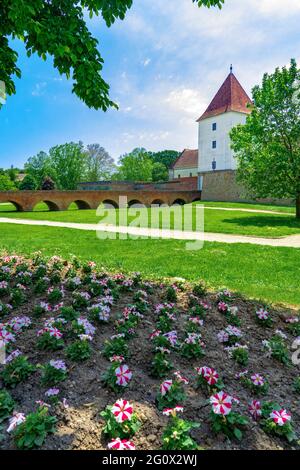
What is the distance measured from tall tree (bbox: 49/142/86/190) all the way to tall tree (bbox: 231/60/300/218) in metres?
42.4

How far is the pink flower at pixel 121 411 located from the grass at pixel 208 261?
2.86 metres

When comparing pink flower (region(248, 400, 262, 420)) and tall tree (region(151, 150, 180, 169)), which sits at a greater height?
tall tree (region(151, 150, 180, 169))

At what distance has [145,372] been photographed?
98.5 inches

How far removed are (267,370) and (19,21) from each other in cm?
416

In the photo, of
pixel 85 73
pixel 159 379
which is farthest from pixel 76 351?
pixel 85 73

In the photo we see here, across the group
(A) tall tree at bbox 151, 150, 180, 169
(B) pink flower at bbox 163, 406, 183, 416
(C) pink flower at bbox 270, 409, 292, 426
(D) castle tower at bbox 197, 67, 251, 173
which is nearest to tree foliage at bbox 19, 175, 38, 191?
(D) castle tower at bbox 197, 67, 251, 173

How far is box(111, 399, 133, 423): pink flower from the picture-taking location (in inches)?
72.9

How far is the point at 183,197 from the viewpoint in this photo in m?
41.6

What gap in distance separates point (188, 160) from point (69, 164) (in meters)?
22.6

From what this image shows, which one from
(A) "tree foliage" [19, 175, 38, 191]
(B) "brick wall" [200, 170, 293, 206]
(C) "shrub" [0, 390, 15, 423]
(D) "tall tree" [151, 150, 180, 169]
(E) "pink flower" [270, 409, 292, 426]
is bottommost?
(E) "pink flower" [270, 409, 292, 426]

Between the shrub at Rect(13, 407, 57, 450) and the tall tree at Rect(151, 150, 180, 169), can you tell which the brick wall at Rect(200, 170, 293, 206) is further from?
the tall tree at Rect(151, 150, 180, 169)

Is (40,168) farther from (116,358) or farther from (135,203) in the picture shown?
(116,358)
